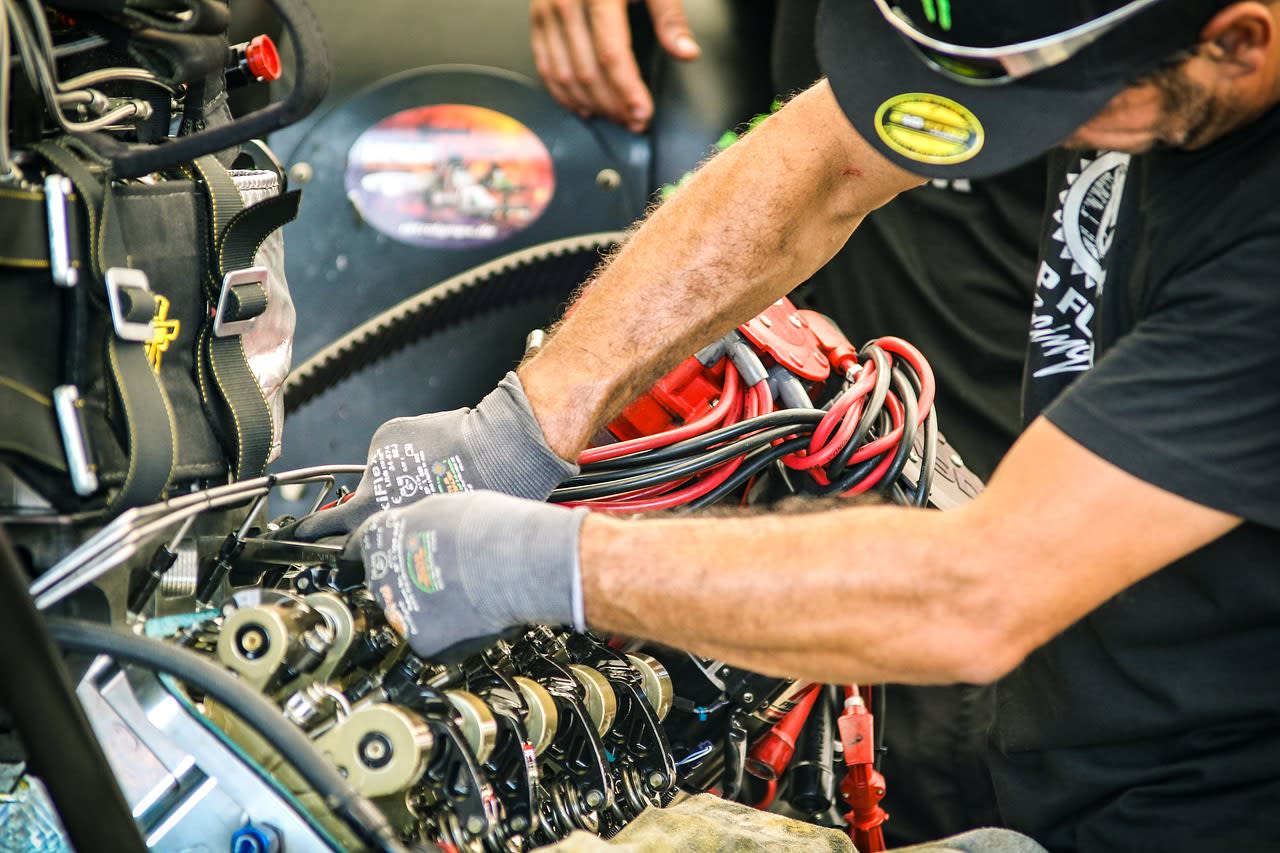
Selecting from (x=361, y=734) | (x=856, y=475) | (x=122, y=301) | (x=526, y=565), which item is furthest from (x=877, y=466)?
(x=122, y=301)

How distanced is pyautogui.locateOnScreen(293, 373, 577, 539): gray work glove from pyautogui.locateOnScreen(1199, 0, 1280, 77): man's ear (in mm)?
708

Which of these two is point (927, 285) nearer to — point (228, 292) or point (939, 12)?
point (939, 12)

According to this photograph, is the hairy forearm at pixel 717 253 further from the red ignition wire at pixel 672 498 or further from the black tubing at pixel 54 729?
the black tubing at pixel 54 729

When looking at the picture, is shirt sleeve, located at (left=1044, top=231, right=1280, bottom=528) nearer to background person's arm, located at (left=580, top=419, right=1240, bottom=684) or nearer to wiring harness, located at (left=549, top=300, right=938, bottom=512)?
background person's arm, located at (left=580, top=419, right=1240, bottom=684)

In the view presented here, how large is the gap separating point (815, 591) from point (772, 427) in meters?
0.43

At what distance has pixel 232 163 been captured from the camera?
53.8 inches

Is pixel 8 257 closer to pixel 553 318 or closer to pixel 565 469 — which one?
pixel 565 469

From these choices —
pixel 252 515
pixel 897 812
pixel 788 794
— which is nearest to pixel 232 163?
pixel 252 515

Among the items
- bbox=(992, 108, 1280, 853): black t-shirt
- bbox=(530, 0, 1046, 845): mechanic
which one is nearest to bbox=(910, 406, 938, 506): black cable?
bbox=(992, 108, 1280, 853): black t-shirt

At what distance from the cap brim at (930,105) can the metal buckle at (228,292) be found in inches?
21.8

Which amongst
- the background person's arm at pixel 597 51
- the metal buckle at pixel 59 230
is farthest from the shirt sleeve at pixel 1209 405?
the background person's arm at pixel 597 51

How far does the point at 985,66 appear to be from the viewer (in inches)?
41.5

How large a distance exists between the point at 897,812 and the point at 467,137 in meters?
1.26

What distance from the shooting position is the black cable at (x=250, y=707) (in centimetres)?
94
